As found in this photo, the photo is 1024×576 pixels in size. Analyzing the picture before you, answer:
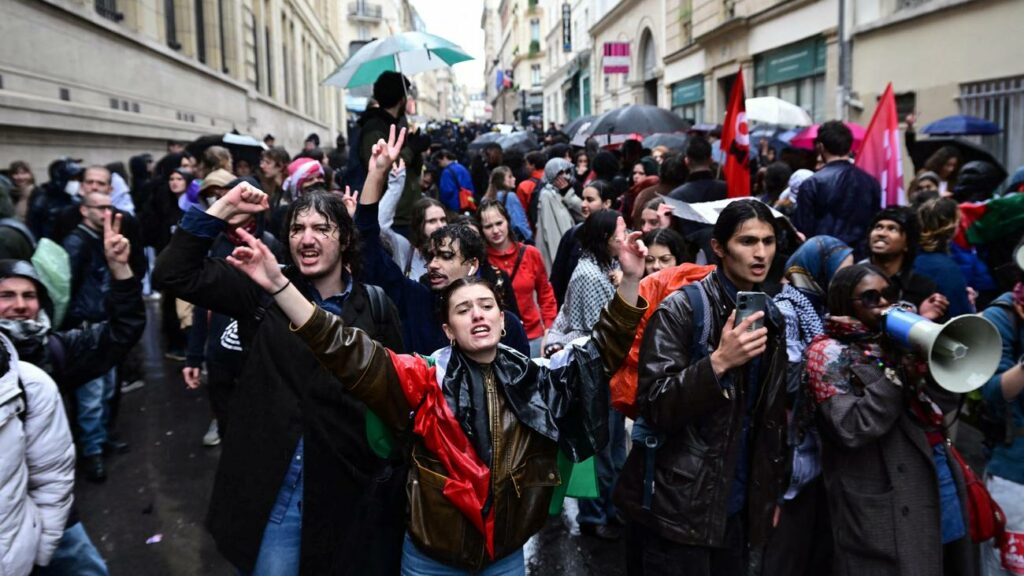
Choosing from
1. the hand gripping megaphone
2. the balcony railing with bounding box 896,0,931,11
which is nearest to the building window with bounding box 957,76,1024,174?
the balcony railing with bounding box 896,0,931,11

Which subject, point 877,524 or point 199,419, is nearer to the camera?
point 877,524

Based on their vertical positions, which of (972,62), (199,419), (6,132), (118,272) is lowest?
(199,419)

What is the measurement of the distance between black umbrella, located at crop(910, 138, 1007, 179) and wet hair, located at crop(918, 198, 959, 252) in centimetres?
258

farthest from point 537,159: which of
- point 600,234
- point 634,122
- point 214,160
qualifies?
point 600,234

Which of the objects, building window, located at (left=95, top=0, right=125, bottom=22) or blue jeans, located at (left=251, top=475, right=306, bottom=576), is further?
building window, located at (left=95, top=0, right=125, bottom=22)

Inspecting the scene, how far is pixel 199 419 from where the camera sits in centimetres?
684

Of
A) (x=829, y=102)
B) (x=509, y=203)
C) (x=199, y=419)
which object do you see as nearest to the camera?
(x=199, y=419)

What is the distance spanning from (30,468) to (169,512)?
2.57 meters

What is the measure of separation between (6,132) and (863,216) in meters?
9.07

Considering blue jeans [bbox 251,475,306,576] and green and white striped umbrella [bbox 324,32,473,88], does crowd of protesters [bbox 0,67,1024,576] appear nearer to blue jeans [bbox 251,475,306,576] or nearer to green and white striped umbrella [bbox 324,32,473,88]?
blue jeans [bbox 251,475,306,576]

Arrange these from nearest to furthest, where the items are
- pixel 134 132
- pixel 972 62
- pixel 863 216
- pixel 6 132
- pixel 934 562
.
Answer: pixel 934 562 < pixel 863 216 < pixel 6 132 < pixel 972 62 < pixel 134 132

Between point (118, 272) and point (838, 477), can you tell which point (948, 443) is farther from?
point (118, 272)

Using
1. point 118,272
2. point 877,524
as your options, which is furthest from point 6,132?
point 877,524

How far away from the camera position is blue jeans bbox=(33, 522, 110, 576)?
305 cm
